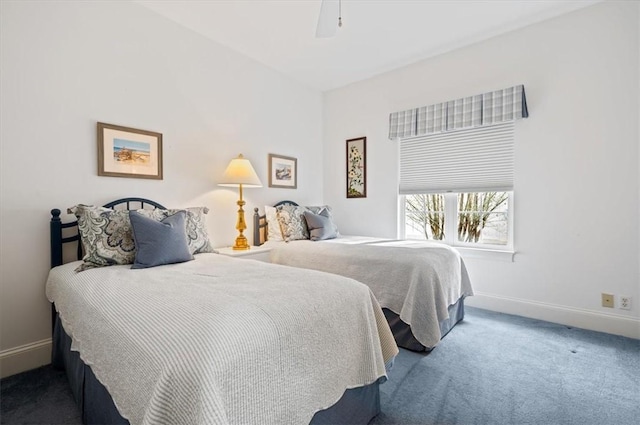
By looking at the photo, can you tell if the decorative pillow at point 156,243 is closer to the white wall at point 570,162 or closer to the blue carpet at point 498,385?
the blue carpet at point 498,385

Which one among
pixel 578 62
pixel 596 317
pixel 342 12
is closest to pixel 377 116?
pixel 342 12

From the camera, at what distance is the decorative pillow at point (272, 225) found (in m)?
3.49

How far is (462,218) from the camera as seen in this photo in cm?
346

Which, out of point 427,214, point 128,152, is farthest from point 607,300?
point 128,152

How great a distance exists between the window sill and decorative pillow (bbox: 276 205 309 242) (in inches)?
69.7

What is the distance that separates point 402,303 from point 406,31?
262cm

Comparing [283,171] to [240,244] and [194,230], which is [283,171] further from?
[194,230]

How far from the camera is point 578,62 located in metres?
2.69

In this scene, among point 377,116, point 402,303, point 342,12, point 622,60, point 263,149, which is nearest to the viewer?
point 402,303

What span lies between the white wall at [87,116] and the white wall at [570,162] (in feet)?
8.54

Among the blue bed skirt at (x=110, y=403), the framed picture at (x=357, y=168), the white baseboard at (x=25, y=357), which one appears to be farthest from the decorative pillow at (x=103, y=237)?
the framed picture at (x=357, y=168)

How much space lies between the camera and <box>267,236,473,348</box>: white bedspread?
2.26m

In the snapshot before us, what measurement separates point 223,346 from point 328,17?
6.68 feet

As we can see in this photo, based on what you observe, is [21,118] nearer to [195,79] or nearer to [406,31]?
[195,79]
